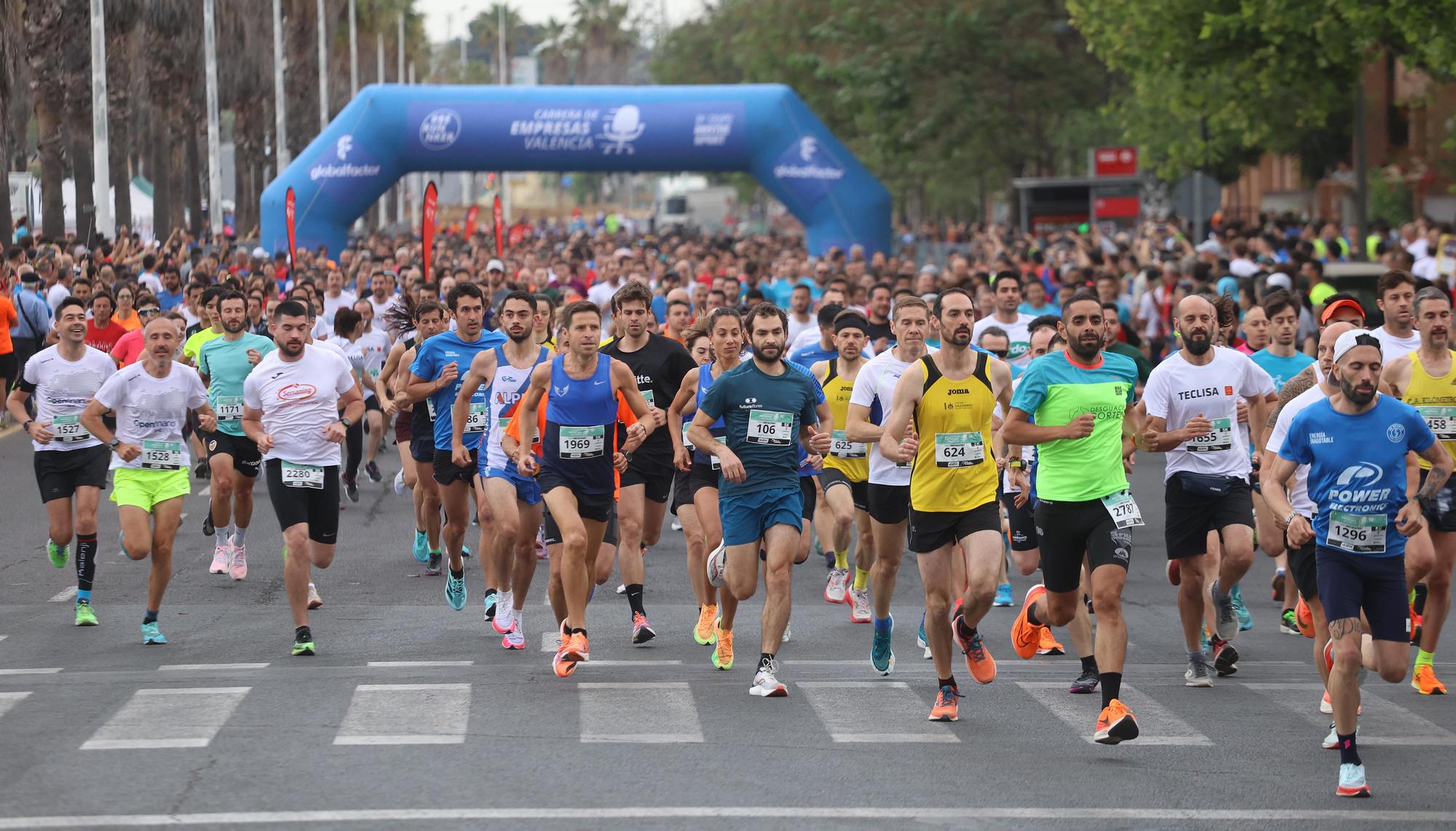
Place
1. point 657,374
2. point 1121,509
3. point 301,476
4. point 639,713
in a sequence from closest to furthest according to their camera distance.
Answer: point 1121,509 → point 639,713 → point 301,476 → point 657,374

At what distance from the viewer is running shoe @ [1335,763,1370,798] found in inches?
301

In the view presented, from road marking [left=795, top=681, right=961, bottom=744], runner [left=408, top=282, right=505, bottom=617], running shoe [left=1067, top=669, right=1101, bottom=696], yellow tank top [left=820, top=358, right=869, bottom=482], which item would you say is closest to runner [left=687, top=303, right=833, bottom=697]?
road marking [left=795, top=681, right=961, bottom=744]

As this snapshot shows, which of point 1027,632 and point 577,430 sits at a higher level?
point 577,430

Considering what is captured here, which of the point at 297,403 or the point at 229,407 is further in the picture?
the point at 229,407

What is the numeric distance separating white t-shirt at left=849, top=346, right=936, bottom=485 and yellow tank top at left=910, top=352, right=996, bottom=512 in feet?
1.55

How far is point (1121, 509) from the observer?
892 cm

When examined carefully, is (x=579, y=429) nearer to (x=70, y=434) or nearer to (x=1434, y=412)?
(x=70, y=434)

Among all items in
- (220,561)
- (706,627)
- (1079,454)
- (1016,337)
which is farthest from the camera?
(1016,337)

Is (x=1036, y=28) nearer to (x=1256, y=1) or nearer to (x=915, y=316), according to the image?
(x=1256, y=1)

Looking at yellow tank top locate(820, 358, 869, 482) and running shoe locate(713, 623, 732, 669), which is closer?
running shoe locate(713, 623, 732, 669)

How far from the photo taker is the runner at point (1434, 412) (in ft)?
32.4

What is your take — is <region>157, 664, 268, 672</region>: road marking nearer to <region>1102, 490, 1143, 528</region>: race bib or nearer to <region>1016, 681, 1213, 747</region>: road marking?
<region>1016, 681, 1213, 747</region>: road marking

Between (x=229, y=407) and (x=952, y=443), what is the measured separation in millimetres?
5854

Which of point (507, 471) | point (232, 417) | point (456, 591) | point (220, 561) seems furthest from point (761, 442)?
point (220, 561)
